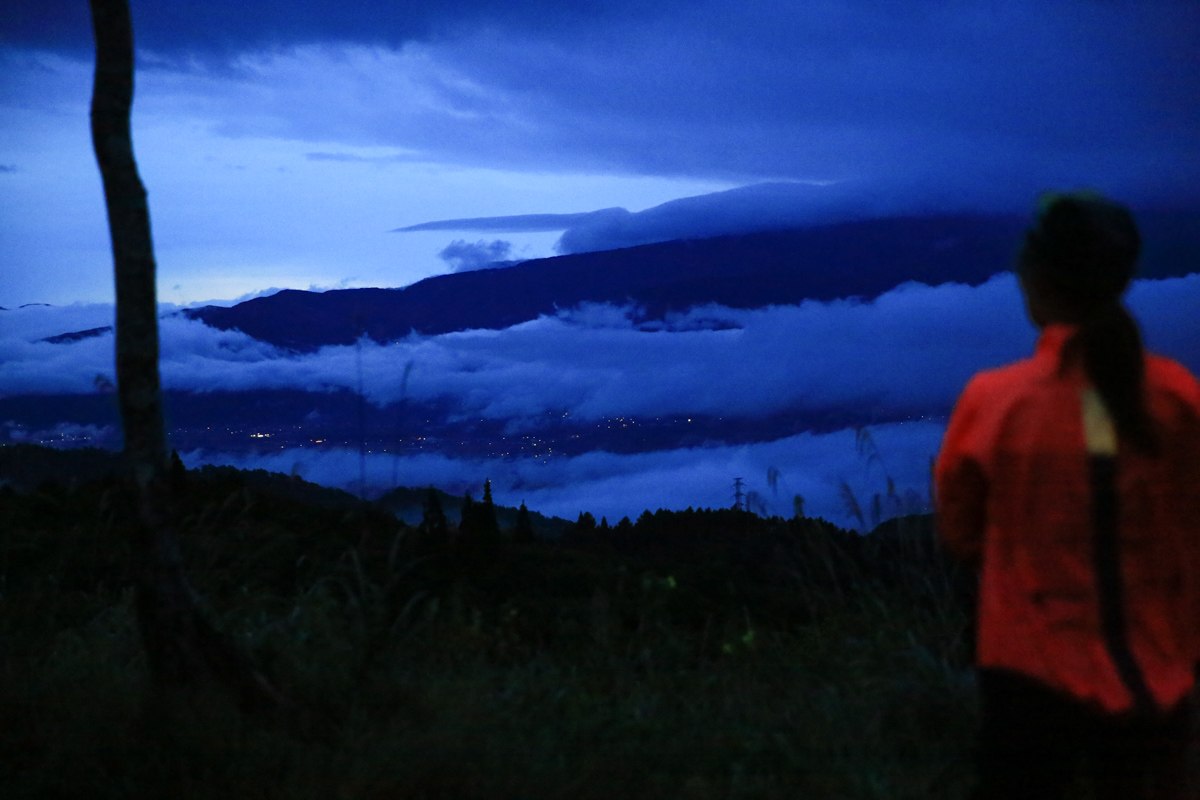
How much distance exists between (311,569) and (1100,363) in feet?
19.6

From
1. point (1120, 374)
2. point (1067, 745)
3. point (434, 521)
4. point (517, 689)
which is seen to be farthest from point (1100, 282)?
point (434, 521)

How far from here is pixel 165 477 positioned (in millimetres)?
4156

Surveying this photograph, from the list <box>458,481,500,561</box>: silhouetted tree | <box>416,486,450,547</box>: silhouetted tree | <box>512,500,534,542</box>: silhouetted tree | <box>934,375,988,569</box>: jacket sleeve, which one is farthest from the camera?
<box>512,500,534,542</box>: silhouetted tree

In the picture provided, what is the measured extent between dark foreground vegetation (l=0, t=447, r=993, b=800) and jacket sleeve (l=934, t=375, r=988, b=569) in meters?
1.61

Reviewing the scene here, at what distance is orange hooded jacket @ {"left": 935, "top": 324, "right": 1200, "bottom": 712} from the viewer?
1905 millimetres

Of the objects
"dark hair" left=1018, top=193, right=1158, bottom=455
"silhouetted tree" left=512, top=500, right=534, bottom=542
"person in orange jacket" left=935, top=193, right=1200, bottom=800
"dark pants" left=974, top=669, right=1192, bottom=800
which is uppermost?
"dark hair" left=1018, top=193, right=1158, bottom=455

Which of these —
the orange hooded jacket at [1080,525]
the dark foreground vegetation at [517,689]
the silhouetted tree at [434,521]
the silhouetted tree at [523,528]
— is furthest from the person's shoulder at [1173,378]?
the silhouetted tree at [523,528]

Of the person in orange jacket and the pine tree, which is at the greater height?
the person in orange jacket

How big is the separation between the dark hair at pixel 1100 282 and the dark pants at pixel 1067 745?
58 centimetres

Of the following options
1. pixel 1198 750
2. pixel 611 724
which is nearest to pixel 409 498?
pixel 611 724

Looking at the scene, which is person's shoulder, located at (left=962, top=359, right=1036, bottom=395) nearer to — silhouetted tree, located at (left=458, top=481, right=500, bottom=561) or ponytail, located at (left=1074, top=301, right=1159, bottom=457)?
ponytail, located at (left=1074, top=301, right=1159, bottom=457)

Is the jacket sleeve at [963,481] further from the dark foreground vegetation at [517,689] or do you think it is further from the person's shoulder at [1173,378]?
the dark foreground vegetation at [517,689]

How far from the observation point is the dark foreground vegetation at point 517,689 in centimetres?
345

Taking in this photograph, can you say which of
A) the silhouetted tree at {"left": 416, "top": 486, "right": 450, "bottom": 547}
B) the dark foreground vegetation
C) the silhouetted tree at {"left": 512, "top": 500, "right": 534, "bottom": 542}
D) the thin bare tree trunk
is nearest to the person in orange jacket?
the dark foreground vegetation
